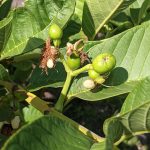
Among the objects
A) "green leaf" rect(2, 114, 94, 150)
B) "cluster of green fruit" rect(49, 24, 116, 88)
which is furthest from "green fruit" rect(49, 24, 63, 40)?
"green leaf" rect(2, 114, 94, 150)

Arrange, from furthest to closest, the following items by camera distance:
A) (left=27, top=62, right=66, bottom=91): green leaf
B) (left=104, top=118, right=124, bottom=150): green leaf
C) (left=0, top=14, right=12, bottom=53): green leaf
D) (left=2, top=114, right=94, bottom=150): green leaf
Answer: (left=27, top=62, right=66, bottom=91): green leaf → (left=0, top=14, right=12, bottom=53): green leaf → (left=104, top=118, right=124, bottom=150): green leaf → (left=2, top=114, right=94, bottom=150): green leaf

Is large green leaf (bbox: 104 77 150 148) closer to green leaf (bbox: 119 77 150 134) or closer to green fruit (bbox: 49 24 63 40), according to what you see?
green leaf (bbox: 119 77 150 134)

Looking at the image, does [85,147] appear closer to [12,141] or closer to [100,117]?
[12,141]

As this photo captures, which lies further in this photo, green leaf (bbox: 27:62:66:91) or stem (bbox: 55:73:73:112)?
green leaf (bbox: 27:62:66:91)


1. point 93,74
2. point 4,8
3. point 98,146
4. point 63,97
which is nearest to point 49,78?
point 63,97

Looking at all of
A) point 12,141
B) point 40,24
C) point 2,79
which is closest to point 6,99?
point 2,79

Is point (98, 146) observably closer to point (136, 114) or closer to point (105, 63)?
point (136, 114)
